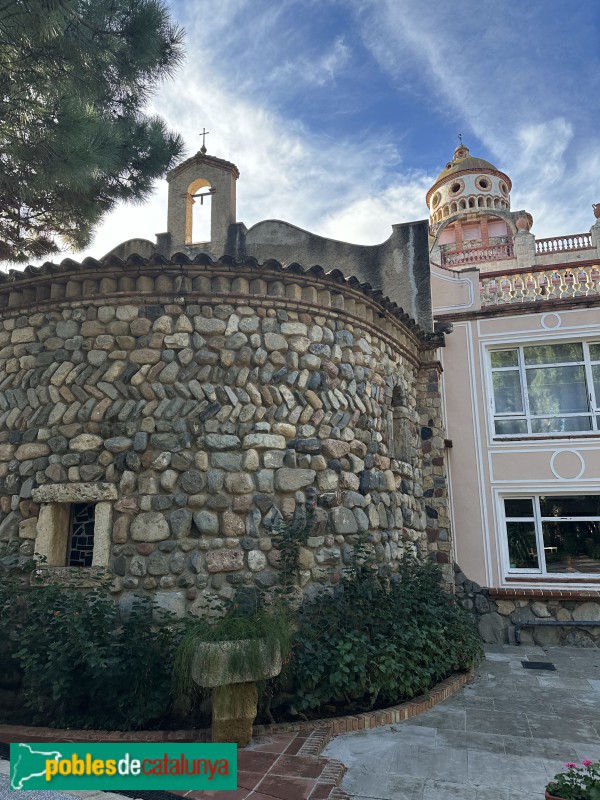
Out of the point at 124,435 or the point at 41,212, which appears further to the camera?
the point at 41,212

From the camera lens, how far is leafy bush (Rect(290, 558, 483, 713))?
507cm

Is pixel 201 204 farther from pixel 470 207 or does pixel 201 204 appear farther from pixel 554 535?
pixel 470 207

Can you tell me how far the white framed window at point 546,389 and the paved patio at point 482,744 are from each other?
407 centimetres

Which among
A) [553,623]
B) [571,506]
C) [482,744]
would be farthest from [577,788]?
[571,506]

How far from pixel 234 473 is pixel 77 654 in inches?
83.3

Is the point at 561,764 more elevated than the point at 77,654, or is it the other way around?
the point at 77,654

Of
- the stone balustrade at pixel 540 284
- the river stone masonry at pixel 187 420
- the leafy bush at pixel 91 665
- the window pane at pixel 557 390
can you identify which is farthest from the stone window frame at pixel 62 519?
the stone balustrade at pixel 540 284

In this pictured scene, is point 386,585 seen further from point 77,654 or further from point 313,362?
point 77,654

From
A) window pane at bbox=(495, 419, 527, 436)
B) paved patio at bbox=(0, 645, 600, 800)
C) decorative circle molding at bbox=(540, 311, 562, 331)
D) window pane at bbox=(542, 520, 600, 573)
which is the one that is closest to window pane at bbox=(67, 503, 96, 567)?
paved patio at bbox=(0, 645, 600, 800)

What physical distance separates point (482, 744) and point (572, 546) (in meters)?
5.28

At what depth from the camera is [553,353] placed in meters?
9.61

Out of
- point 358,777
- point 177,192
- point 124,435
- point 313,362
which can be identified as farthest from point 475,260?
point 358,777

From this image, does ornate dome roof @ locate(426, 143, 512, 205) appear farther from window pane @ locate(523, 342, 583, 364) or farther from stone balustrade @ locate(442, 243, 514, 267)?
window pane @ locate(523, 342, 583, 364)

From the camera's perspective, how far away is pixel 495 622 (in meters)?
8.68
